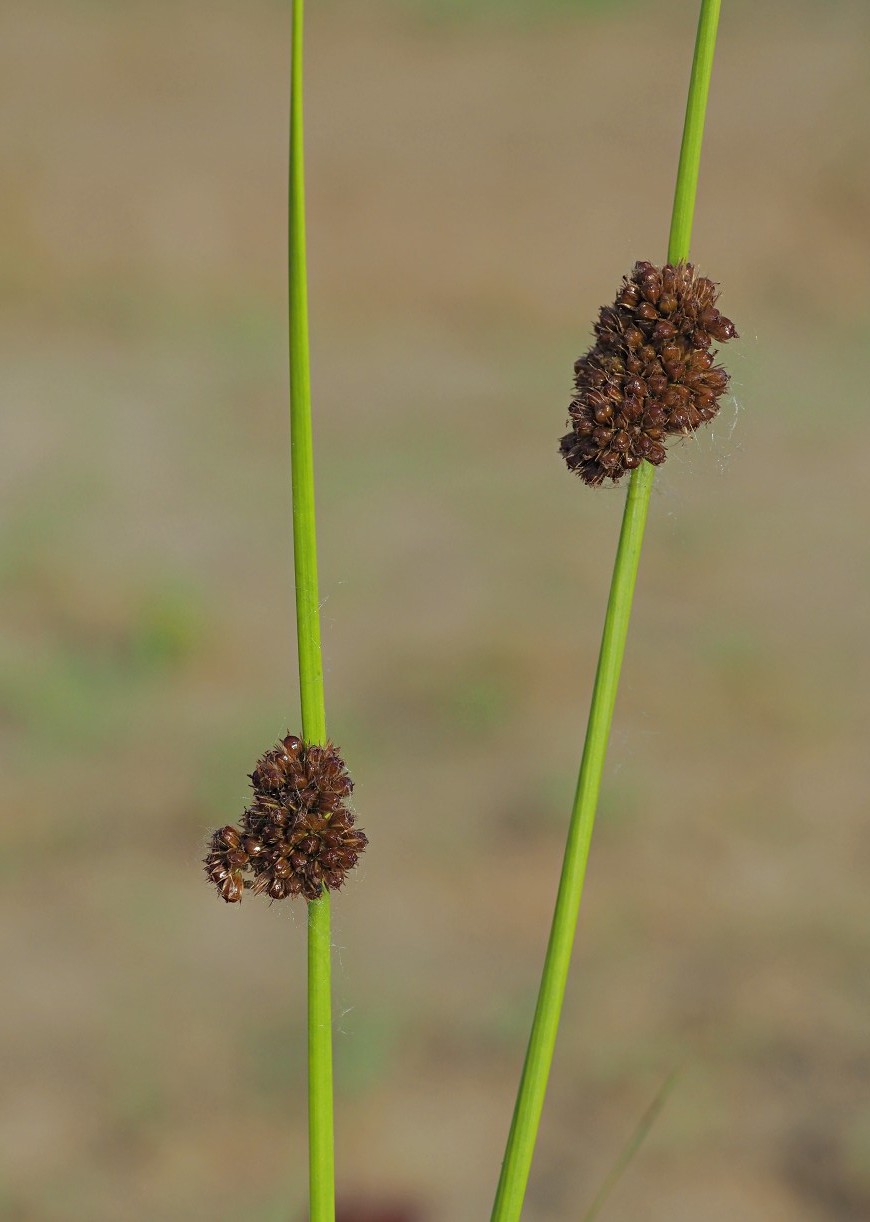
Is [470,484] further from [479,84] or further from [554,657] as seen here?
[479,84]

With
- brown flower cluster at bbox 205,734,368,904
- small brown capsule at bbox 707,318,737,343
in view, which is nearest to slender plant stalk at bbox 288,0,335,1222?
brown flower cluster at bbox 205,734,368,904

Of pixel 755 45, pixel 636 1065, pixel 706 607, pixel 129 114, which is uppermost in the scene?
pixel 755 45

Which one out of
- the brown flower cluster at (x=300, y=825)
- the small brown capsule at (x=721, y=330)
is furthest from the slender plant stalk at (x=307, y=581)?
the small brown capsule at (x=721, y=330)

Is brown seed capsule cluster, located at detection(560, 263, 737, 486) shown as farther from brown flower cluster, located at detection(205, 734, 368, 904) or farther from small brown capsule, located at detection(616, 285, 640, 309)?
brown flower cluster, located at detection(205, 734, 368, 904)

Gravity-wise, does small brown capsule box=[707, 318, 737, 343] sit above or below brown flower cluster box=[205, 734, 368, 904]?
above

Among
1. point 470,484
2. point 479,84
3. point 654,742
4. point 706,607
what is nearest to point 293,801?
point 654,742

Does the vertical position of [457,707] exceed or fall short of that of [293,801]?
it falls short

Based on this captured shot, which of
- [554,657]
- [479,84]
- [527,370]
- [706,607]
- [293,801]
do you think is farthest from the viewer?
[479,84]

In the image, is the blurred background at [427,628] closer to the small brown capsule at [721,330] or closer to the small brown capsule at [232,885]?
the small brown capsule at [721,330]

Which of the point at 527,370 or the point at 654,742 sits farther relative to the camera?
the point at 527,370
